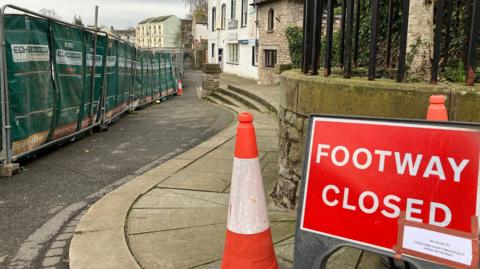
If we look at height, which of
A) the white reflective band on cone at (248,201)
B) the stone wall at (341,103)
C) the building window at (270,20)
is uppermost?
the building window at (270,20)

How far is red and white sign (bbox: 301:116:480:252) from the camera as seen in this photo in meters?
2.12

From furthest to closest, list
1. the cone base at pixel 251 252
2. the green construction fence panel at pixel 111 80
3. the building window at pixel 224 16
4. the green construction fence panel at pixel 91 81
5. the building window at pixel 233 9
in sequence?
the building window at pixel 224 16, the building window at pixel 233 9, the green construction fence panel at pixel 111 80, the green construction fence panel at pixel 91 81, the cone base at pixel 251 252

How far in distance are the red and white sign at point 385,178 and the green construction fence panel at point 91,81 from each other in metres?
7.21

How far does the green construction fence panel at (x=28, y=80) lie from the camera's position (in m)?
6.18

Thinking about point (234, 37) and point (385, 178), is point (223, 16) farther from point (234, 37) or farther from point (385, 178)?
point (385, 178)

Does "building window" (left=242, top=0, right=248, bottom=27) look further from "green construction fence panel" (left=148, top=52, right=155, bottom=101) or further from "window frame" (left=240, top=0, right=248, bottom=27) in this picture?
"green construction fence panel" (left=148, top=52, right=155, bottom=101)

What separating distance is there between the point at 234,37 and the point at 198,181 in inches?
1077

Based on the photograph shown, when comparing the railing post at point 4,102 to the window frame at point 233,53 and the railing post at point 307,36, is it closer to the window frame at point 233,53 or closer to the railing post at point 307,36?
the railing post at point 307,36

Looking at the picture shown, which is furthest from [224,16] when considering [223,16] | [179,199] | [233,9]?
[179,199]

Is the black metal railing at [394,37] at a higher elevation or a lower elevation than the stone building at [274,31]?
lower

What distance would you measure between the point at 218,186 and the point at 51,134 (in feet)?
11.8

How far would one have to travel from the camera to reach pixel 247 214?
278 centimetres

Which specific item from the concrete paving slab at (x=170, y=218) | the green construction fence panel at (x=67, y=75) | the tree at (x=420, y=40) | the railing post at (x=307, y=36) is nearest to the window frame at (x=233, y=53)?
the green construction fence panel at (x=67, y=75)

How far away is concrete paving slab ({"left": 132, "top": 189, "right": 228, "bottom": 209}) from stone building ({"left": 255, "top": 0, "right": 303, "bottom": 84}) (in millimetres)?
15809
